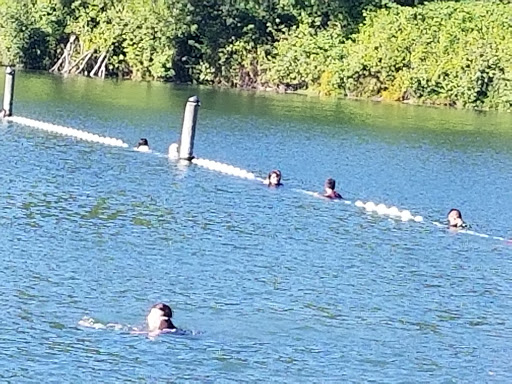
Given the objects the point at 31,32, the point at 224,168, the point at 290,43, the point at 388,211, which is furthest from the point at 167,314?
the point at 31,32

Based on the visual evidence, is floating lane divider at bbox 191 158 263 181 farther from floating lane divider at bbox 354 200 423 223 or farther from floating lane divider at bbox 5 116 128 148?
floating lane divider at bbox 354 200 423 223

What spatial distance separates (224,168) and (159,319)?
19.8 m

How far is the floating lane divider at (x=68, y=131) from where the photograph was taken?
43.7 metres

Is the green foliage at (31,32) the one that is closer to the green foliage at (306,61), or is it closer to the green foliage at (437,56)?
the green foliage at (306,61)

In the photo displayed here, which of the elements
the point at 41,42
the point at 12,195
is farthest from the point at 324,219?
the point at 41,42

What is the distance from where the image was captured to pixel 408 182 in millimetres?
39812

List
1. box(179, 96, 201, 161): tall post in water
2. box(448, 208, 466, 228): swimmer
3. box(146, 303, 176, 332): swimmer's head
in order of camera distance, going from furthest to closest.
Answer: box(179, 96, 201, 161): tall post in water
box(448, 208, 466, 228): swimmer
box(146, 303, 176, 332): swimmer's head

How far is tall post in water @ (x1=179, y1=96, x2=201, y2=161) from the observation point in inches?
1516

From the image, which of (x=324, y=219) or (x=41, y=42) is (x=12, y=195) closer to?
(x=324, y=219)

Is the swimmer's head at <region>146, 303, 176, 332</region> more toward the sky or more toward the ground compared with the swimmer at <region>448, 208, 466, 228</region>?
more toward the ground

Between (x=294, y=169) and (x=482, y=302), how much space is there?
18742 millimetres

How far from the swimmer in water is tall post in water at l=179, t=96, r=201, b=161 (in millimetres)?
20059

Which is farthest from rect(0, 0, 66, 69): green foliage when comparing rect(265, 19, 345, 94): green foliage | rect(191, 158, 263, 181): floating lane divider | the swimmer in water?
the swimmer in water

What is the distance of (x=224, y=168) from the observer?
38312 mm
